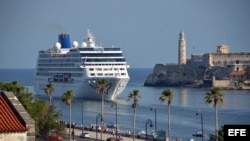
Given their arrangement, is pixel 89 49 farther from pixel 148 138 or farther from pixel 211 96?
pixel 211 96

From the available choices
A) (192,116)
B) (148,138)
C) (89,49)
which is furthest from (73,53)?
(148,138)

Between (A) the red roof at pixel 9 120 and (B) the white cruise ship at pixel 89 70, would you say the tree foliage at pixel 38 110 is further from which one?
(B) the white cruise ship at pixel 89 70

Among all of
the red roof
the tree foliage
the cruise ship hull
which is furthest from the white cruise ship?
the red roof

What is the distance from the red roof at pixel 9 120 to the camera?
15086mm

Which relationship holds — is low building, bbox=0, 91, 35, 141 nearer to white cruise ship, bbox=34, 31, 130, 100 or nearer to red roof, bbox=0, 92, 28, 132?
red roof, bbox=0, 92, 28, 132

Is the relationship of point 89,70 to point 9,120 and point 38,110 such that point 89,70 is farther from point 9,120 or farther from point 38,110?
point 9,120

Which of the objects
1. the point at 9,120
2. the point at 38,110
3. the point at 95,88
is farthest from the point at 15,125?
the point at 95,88

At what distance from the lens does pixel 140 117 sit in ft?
360

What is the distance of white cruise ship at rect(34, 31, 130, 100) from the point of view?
14775cm

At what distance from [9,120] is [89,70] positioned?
134m

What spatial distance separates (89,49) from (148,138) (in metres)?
81.7

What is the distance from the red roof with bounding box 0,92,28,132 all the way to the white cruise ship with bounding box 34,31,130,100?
415 ft

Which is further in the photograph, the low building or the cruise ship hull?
the cruise ship hull

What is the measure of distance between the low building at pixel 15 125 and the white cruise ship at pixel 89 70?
126677 millimetres
